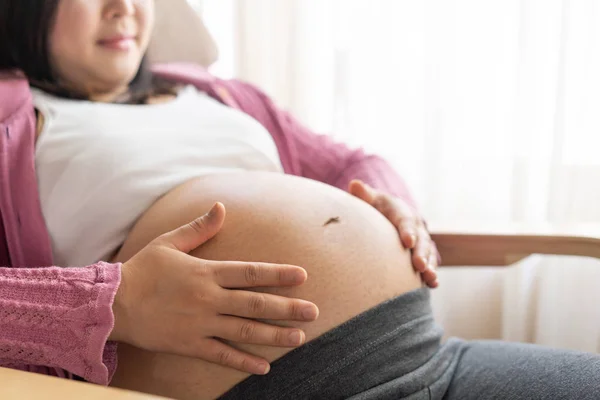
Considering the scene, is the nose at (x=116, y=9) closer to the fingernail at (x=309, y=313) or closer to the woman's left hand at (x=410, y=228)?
the woman's left hand at (x=410, y=228)

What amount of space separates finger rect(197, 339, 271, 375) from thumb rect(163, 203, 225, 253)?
0.41ft

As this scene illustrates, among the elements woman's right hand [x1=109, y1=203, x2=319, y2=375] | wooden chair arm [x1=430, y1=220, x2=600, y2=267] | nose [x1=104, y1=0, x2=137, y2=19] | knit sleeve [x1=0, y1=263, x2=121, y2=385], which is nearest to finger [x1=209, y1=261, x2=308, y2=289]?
woman's right hand [x1=109, y1=203, x2=319, y2=375]

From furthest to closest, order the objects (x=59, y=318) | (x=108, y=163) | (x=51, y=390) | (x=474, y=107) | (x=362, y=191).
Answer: (x=474, y=107) → (x=362, y=191) → (x=108, y=163) → (x=59, y=318) → (x=51, y=390)

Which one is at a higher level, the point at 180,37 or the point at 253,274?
the point at 180,37

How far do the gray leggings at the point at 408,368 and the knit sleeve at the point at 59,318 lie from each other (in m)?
0.17

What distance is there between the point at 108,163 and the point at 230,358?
385mm

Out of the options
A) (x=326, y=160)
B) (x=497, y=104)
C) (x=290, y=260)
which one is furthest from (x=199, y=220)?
(x=497, y=104)

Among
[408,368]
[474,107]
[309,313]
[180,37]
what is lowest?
[408,368]

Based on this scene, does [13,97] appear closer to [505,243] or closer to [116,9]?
[116,9]

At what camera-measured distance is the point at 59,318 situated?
66cm

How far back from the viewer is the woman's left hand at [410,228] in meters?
0.90

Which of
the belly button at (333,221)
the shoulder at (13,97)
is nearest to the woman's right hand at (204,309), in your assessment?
the belly button at (333,221)

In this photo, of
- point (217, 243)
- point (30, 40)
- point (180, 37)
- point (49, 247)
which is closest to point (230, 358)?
point (217, 243)

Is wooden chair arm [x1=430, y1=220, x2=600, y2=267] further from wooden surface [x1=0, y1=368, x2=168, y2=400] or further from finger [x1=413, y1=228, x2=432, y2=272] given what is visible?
wooden surface [x1=0, y1=368, x2=168, y2=400]
